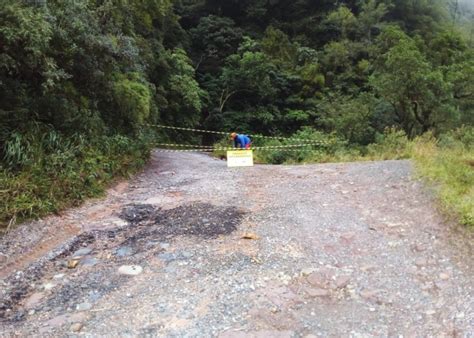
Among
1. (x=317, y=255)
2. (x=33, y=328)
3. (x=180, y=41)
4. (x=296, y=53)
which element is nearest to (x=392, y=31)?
(x=296, y=53)

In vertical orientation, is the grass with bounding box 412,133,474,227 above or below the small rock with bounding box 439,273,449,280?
above

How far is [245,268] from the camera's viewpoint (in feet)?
14.2

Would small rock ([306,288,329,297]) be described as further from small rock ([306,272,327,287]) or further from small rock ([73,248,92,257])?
small rock ([73,248,92,257])

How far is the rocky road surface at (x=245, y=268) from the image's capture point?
344 cm

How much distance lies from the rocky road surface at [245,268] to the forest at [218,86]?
0.61 m

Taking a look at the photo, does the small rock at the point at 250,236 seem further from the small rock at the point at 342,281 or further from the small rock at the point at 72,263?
the small rock at the point at 72,263

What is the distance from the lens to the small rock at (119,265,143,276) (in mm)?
4328

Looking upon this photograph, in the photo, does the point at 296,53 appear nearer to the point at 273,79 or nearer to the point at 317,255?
the point at 273,79

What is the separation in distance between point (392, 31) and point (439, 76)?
6.06 m

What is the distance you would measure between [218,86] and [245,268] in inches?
904

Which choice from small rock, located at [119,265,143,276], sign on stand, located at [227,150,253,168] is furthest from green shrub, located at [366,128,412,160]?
small rock, located at [119,265,143,276]

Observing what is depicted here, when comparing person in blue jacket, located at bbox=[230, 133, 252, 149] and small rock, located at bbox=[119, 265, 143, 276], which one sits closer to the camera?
small rock, located at bbox=[119, 265, 143, 276]

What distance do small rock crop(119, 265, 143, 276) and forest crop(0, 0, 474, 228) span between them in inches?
68.8

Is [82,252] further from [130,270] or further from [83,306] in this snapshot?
[83,306]
